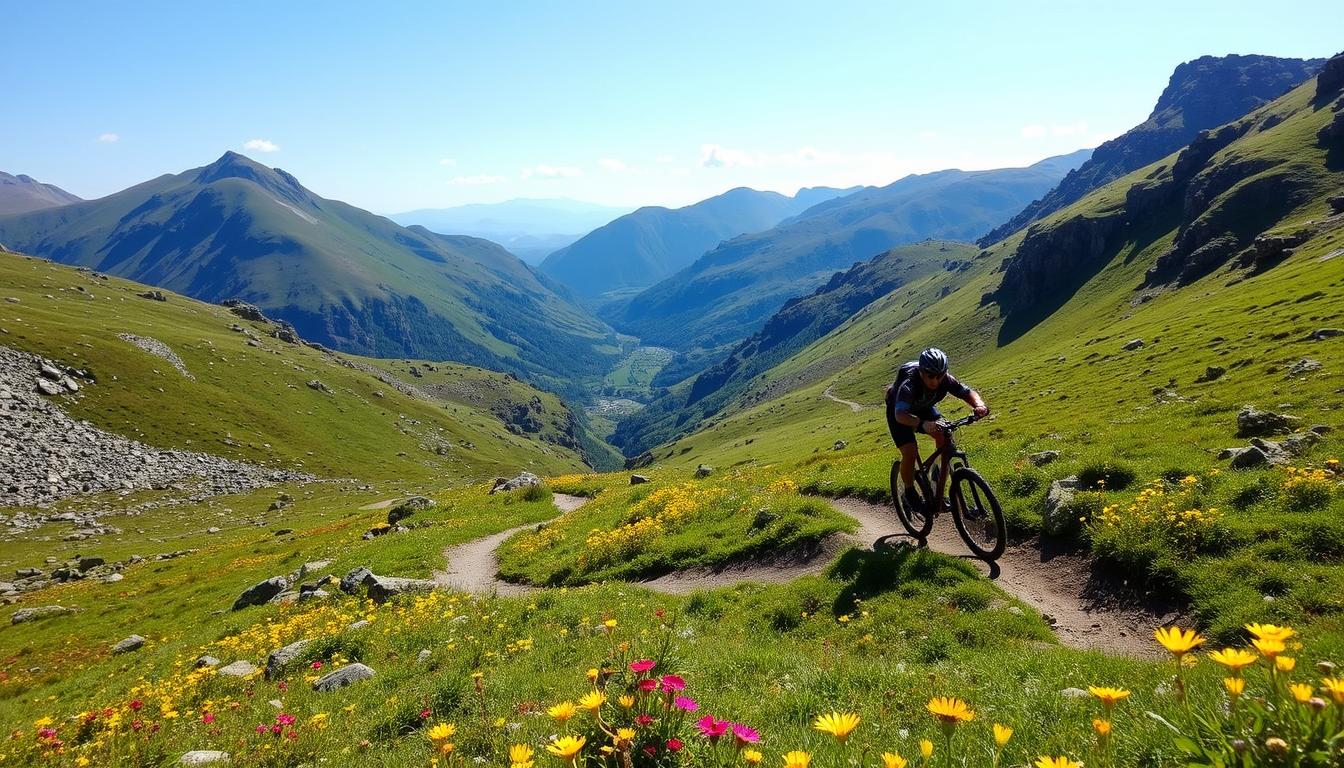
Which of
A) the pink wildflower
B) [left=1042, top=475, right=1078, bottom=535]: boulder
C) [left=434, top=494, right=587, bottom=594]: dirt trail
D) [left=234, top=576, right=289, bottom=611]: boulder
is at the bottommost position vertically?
[left=234, top=576, right=289, bottom=611]: boulder

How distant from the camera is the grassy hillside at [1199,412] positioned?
34.3 ft

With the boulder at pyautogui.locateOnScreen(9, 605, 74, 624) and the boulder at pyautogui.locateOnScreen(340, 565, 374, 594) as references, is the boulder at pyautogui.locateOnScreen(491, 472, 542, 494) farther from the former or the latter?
the boulder at pyautogui.locateOnScreen(9, 605, 74, 624)

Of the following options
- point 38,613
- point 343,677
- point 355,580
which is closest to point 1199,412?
point 343,677

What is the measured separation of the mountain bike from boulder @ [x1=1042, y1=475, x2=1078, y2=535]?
3.69 ft

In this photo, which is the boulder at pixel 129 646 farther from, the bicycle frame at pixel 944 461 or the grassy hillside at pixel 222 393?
the grassy hillside at pixel 222 393

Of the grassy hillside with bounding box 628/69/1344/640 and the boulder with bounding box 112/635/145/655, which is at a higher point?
the grassy hillside with bounding box 628/69/1344/640

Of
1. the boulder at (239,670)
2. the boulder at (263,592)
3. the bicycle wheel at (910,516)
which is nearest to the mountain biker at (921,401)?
the bicycle wheel at (910,516)

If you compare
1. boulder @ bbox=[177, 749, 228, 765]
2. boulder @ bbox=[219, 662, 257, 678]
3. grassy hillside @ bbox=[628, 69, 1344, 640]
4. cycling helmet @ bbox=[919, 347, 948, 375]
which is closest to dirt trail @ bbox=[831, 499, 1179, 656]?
grassy hillside @ bbox=[628, 69, 1344, 640]

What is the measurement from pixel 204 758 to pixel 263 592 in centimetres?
1901

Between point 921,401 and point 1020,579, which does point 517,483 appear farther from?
point 1020,579

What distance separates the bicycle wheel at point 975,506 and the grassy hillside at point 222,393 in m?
111

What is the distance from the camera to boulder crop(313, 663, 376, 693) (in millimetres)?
10266

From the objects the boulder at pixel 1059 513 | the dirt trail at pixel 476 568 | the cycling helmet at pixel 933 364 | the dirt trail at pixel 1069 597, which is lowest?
the dirt trail at pixel 476 568

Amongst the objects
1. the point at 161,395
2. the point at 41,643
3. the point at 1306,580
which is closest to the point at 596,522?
the point at 1306,580
